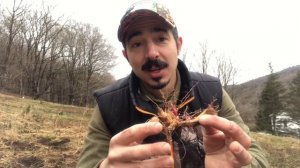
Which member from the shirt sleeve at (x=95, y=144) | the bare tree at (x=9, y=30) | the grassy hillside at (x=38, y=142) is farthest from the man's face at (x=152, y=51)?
the bare tree at (x=9, y=30)

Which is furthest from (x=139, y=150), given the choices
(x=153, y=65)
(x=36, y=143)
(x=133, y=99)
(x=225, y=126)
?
(x=36, y=143)

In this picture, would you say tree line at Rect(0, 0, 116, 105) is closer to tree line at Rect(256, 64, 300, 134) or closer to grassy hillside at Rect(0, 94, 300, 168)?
tree line at Rect(256, 64, 300, 134)

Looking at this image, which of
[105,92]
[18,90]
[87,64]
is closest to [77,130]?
[105,92]

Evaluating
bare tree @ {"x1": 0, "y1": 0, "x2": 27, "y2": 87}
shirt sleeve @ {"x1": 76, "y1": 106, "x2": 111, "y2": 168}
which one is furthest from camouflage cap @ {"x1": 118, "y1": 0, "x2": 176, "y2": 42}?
bare tree @ {"x1": 0, "y1": 0, "x2": 27, "y2": 87}

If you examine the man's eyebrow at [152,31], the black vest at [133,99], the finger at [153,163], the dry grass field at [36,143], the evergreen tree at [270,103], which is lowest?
the dry grass field at [36,143]

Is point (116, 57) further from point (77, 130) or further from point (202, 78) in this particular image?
point (202, 78)

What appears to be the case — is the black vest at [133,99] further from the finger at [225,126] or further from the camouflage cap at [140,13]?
the finger at [225,126]
